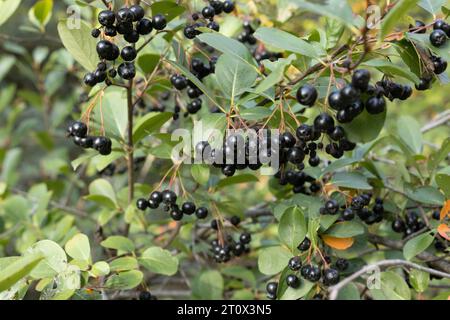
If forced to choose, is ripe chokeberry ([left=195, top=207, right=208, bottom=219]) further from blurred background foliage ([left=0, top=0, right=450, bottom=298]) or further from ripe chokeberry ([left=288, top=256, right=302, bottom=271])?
ripe chokeberry ([left=288, top=256, right=302, bottom=271])

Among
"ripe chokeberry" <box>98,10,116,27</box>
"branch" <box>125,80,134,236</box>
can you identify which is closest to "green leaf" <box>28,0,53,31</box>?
"branch" <box>125,80,134,236</box>

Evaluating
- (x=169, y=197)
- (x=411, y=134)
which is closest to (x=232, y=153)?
(x=169, y=197)

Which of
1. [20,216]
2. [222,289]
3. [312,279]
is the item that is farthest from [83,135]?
[20,216]

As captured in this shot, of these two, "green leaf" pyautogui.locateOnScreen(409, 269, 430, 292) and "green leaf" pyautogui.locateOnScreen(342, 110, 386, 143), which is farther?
"green leaf" pyautogui.locateOnScreen(409, 269, 430, 292)

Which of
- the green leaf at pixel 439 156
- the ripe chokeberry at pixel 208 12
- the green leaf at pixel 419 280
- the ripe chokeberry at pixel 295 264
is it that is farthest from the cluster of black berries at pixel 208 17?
the green leaf at pixel 419 280
